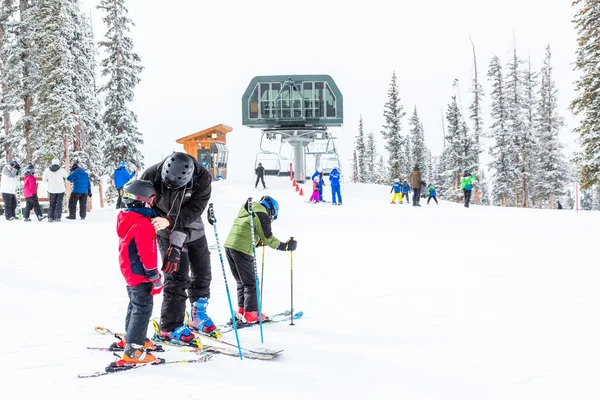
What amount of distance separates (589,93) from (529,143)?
19282mm

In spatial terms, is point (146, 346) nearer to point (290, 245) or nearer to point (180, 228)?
point (180, 228)

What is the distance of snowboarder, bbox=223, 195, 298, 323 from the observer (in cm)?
539

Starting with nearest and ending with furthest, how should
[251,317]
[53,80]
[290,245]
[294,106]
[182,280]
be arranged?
[182,280] → [290,245] → [251,317] → [53,80] → [294,106]

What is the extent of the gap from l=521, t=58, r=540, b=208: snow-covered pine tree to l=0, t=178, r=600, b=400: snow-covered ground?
36.4 meters

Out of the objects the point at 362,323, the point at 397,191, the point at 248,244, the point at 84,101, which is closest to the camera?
the point at 248,244

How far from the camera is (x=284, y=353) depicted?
181 inches

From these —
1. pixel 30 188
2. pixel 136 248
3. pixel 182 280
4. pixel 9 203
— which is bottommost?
pixel 182 280

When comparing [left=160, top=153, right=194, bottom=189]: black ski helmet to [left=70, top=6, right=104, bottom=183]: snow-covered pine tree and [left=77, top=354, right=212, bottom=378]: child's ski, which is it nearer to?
[left=77, top=354, right=212, bottom=378]: child's ski

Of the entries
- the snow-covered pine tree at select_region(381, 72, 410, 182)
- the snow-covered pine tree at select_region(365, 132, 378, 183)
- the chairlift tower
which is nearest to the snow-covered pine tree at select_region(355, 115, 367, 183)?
the snow-covered pine tree at select_region(365, 132, 378, 183)

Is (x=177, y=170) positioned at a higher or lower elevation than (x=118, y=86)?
lower

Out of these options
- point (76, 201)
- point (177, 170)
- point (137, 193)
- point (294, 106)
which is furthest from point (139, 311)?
point (294, 106)

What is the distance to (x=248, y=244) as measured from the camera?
538 centimetres

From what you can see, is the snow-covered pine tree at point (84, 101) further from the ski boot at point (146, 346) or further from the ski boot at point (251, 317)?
the ski boot at point (146, 346)

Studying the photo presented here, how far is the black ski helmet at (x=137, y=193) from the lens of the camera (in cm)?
390
